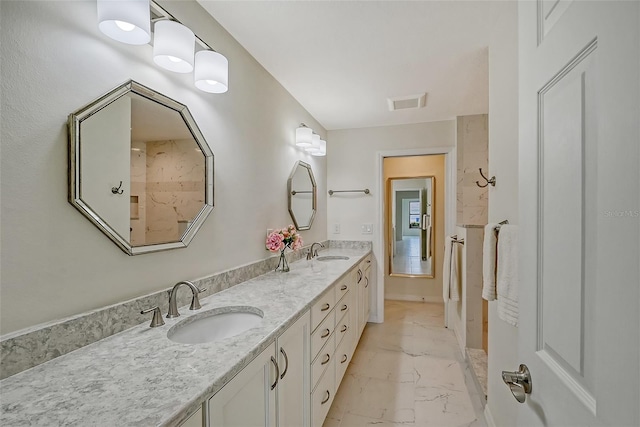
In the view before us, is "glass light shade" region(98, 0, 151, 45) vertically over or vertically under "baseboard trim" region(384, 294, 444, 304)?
over

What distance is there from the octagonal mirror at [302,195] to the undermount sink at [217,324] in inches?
53.5

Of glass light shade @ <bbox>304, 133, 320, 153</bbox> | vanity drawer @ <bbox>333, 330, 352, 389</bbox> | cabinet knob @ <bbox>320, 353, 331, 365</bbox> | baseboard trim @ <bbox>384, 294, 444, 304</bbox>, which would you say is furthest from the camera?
baseboard trim @ <bbox>384, 294, 444, 304</bbox>

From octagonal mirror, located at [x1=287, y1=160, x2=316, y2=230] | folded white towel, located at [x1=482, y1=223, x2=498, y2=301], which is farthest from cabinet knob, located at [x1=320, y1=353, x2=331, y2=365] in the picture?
octagonal mirror, located at [x1=287, y1=160, x2=316, y2=230]

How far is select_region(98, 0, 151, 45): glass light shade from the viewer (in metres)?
0.97

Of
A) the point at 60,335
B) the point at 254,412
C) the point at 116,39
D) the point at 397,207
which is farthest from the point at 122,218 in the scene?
the point at 397,207

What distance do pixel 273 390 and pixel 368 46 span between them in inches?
79.4

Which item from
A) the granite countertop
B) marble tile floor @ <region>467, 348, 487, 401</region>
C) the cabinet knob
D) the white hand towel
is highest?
the white hand towel

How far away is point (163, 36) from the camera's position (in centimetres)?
119

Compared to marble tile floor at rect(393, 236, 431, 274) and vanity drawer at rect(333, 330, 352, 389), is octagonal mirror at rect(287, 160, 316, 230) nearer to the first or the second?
vanity drawer at rect(333, 330, 352, 389)

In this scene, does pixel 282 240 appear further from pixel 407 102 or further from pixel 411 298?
pixel 411 298

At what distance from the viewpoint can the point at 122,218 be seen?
3.73 ft

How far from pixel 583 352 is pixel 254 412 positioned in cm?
93

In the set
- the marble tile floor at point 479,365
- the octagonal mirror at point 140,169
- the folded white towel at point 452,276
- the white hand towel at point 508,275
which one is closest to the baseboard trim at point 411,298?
the folded white towel at point 452,276

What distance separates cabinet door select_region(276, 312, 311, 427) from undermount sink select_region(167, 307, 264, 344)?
0.54ft
